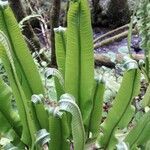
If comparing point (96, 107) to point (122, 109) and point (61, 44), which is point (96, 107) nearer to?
point (122, 109)

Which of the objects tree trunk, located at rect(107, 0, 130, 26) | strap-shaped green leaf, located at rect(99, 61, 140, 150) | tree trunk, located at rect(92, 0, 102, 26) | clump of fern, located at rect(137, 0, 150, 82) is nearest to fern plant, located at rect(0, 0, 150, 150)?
strap-shaped green leaf, located at rect(99, 61, 140, 150)

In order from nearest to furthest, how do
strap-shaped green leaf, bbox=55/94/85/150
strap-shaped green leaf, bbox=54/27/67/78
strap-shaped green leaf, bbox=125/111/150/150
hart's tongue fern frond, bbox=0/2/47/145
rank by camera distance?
strap-shaped green leaf, bbox=55/94/85/150, hart's tongue fern frond, bbox=0/2/47/145, strap-shaped green leaf, bbox=125/111/150/150, strap-shaped green leaf, bbox=54/27/67/78

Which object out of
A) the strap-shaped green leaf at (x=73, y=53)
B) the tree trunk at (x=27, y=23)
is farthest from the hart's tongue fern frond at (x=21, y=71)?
the tree trunk at (x=27, y=23)

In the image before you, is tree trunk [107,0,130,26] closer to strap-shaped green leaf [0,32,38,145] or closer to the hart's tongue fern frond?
the hart's tongue fern frond

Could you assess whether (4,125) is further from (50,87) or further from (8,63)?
(50,87)

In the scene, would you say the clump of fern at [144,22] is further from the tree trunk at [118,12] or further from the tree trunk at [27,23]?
the tree trunk at [118,12]

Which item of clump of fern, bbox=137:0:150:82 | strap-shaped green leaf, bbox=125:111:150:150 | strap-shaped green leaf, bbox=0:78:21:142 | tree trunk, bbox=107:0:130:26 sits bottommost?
tree trunk, bbox=107:0:130:26
